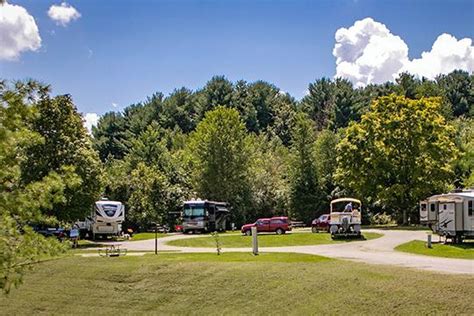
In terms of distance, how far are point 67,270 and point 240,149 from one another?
133 ft

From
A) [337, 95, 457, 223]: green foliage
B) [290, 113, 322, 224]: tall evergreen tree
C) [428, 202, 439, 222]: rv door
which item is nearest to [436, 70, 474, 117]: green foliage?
[290, 113, 322, 224]: tall evergreen tree

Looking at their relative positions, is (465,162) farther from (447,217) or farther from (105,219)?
(105,219)

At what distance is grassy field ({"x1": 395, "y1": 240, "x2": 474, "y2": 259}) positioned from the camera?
94.3ft

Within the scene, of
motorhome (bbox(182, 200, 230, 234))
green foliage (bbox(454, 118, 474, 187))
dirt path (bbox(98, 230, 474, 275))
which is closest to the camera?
dirt path (bbox(98, 230, 474, 275))

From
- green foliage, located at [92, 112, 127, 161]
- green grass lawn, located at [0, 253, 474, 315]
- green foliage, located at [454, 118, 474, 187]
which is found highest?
green foliage, located at [92, 112, 127, 161]

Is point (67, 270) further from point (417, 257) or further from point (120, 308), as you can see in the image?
point (417, 257)

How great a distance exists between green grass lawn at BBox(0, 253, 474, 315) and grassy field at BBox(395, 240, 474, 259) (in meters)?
7.15

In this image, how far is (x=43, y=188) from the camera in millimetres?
10148

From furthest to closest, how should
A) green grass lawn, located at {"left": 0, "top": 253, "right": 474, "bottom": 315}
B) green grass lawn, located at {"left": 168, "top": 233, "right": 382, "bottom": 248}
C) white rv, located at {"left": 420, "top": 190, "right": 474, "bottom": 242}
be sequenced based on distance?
green grass lawn, located at {"left": 168, "top": 233, "right": 382, "bottom": 248} < white rv, located at {"left": 420, "top": 190, "right": 474, "bottom": 242} < green grass lawn, located at {"left": 0, "top": 253, "right": 474, "bottom": 315}

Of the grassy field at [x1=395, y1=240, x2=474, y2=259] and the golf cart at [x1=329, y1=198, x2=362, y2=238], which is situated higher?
the golf cart at [x1=329, y1=198, x2=362, y2=238]

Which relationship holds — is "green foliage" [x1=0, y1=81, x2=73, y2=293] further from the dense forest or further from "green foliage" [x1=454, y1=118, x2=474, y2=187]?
"green foliage" [x1=454, y1=118, x2=474, y2=187]

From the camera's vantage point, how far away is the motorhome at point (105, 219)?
45.7 m

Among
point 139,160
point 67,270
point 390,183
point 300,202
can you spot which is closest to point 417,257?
point 67,270

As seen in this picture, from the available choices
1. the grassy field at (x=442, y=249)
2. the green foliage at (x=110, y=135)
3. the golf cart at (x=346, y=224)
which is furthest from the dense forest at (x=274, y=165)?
the green foliage at (x=110, y=135)
